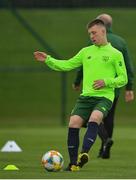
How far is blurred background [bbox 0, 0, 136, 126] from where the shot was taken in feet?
83.8

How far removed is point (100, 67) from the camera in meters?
11.4

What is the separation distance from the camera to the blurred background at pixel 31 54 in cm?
2555

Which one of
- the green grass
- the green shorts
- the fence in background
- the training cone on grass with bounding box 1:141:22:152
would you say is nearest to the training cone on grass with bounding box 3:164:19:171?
the green grass

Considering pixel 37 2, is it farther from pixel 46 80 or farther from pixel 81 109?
pixel 81 109

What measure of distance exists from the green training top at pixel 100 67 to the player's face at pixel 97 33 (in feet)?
0.38

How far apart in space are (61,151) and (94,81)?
3608 millimetres

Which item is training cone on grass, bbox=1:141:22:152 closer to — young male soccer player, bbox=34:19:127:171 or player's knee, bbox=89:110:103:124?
young male soccer player, bbox=34:19:127:171

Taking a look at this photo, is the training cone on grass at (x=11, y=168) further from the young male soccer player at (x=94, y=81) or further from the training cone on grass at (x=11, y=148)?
the training cone on grass at (x=11, y=148)

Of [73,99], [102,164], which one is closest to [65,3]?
[73,99]

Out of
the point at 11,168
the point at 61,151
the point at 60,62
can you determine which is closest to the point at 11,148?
the point at 61,151

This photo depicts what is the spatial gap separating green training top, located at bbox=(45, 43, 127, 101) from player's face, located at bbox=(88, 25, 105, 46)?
0.12 meters

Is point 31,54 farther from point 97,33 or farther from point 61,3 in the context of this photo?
point 97,33

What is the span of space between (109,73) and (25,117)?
14366 mm

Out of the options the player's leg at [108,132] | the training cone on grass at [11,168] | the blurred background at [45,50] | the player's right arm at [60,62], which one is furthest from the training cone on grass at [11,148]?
the blurred background at [45,50]
